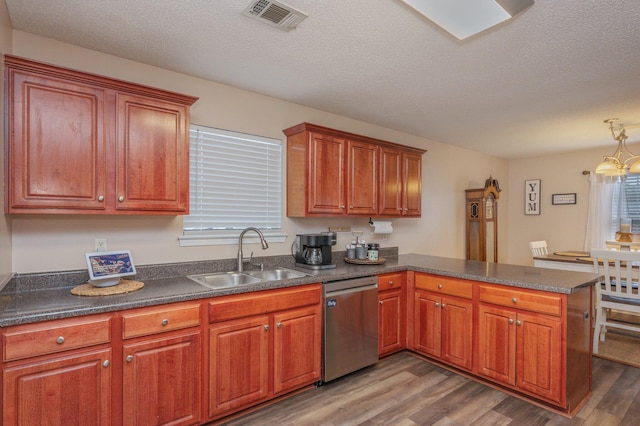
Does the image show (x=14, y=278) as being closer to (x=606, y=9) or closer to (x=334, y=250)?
(x=334, y=250)

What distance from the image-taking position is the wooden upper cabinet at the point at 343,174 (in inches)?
119

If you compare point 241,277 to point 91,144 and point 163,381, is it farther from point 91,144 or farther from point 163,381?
point 91,144

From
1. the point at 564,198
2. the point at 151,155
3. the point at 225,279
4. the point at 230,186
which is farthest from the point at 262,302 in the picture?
the point at 564,198

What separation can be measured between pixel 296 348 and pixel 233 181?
4.84ft

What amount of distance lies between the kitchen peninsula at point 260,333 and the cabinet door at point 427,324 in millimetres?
11

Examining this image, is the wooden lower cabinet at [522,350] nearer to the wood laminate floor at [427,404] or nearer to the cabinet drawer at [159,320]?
the wood laminate floor at [427,404]

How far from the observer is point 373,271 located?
2943mm

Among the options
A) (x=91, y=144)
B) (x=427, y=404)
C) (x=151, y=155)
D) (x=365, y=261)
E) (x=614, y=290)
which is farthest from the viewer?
(x=614, y=290)

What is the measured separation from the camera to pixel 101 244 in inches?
89.0

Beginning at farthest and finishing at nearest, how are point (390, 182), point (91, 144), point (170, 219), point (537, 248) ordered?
point (537, 248)
point (390, 182)
point (170, 219)
point (91, 144)

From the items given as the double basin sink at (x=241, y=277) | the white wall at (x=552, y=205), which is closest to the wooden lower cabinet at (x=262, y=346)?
the double basin sink at (x=241, y=277)

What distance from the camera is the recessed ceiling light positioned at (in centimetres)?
165

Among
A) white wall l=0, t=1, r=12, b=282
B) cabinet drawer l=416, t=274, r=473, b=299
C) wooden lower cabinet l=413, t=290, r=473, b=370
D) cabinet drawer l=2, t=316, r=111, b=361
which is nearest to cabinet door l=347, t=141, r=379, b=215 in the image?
cabinet drawer l=416, t=274, r=473, b=299

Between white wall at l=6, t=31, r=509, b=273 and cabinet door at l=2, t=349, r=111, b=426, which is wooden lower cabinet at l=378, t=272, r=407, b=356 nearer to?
white wall at l=6, t=31, r=509, b=273
